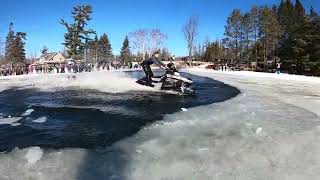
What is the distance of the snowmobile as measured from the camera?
19125 mm

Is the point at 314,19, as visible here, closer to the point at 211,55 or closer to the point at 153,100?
the point at 153,100

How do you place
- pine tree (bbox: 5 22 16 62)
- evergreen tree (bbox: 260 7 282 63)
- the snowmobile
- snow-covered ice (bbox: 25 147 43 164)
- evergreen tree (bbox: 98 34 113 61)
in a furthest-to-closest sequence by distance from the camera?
evergreen tree (bbox: 98 34 113 61)
pine tree (bbox: 5 22 16 62)
evergreen tree (bbox: 260 7 282 63)
the snowmobile
snow-covered ice (bbox: 25 147 43 164)

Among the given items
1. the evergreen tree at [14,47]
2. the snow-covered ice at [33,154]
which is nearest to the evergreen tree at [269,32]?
the evergreen tree at [14,47]

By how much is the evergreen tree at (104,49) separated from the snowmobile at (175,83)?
369 feet

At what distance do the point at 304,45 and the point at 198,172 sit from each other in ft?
152

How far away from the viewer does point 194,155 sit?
7180 millimetres

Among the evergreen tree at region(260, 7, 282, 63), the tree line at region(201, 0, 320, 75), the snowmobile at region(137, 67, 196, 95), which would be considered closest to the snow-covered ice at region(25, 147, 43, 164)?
the snowmobile at region(137, 67, 196, 95)

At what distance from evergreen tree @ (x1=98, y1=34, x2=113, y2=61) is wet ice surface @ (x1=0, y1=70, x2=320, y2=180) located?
123317 millimetres

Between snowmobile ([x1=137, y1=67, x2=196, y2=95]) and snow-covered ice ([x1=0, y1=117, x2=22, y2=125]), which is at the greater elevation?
snowmobile ([x1=137, y1=67, x2=196, y2=95])

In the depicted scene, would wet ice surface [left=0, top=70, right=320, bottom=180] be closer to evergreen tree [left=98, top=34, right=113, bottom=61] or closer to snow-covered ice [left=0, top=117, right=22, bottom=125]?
snow-covered ice [left=0, top=117, right=22, bottom=125]

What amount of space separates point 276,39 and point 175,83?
58.7 metres

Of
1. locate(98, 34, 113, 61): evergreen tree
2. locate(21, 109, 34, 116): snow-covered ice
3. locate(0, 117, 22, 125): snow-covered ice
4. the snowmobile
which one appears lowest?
locate(0, 117, 22, 125): snow-covered ice

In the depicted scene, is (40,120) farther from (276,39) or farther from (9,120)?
(276,39)

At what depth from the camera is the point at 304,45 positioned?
48969 millimetres
